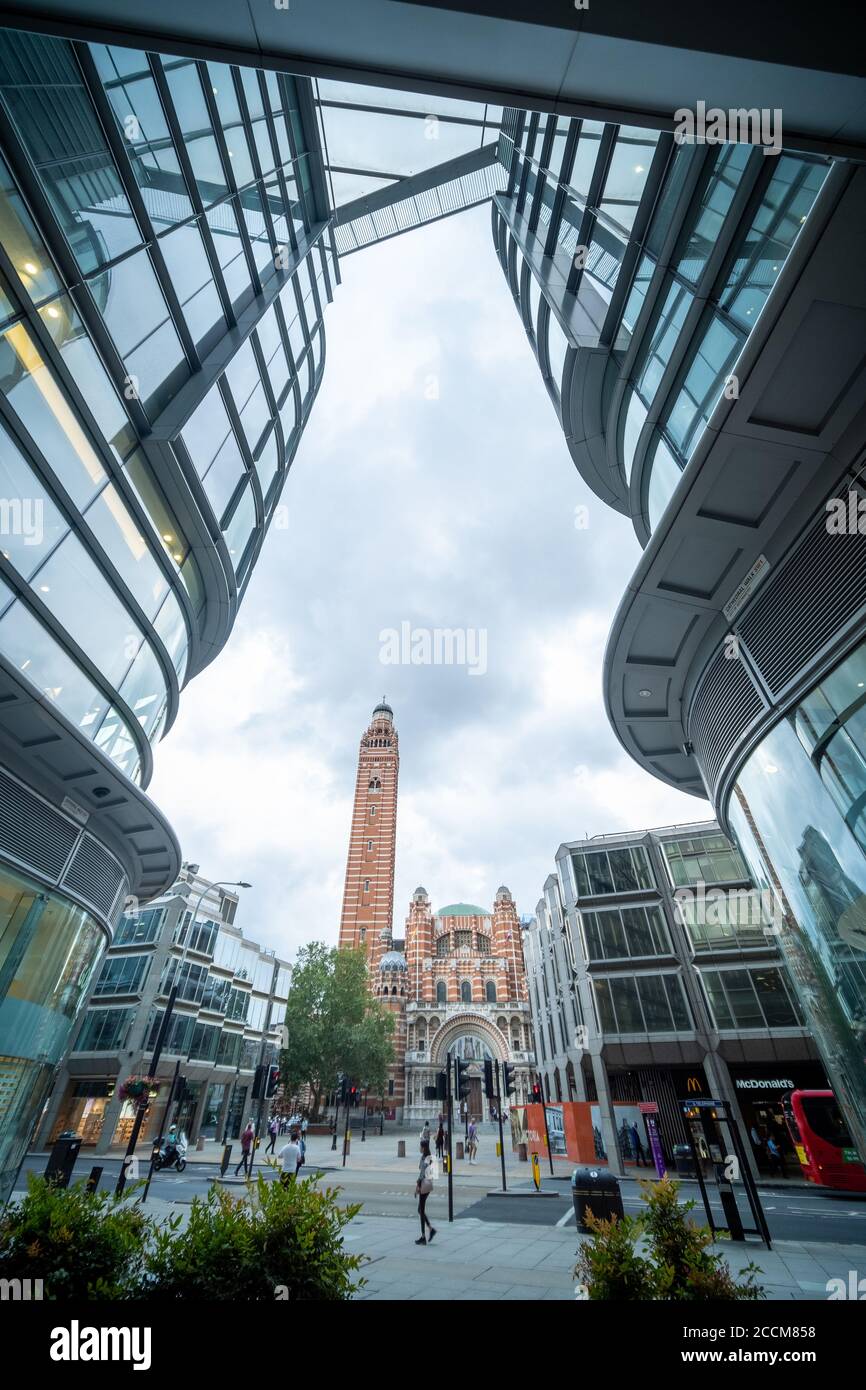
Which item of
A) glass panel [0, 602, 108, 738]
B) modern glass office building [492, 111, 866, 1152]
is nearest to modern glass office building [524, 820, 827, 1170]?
modern glass office building [492, 111, 866, 1152]

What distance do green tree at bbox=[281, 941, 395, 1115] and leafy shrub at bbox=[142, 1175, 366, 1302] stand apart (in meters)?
53.4

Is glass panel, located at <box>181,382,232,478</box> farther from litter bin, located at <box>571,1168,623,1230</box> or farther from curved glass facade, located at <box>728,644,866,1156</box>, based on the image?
litter bin, located at <box>571,1168,623,1230</box>

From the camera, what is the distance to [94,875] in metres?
12.9

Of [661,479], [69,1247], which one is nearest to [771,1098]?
[661,479]

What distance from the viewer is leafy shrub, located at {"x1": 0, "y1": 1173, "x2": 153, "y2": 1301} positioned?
13.6 feet

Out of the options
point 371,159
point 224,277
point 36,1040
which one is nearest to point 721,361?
point 224,277

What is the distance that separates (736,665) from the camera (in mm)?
9523

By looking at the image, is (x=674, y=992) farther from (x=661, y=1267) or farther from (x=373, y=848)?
(x=373, y=848)

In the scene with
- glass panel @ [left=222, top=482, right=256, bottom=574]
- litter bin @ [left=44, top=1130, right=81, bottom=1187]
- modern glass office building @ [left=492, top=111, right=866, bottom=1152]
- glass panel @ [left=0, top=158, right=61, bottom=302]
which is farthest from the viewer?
glass panel @ [left=222, top=482, right=256, bottom=574]

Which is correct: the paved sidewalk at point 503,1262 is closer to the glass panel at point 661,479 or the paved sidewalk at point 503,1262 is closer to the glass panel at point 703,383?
the glass panel at point 661,479

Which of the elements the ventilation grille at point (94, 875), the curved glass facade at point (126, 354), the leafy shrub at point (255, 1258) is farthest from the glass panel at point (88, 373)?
the leafy shrub at point (255, 1258)

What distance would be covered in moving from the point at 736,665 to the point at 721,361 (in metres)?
4.48

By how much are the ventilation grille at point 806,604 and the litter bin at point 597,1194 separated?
10.4m

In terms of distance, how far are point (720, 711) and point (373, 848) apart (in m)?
86.0
